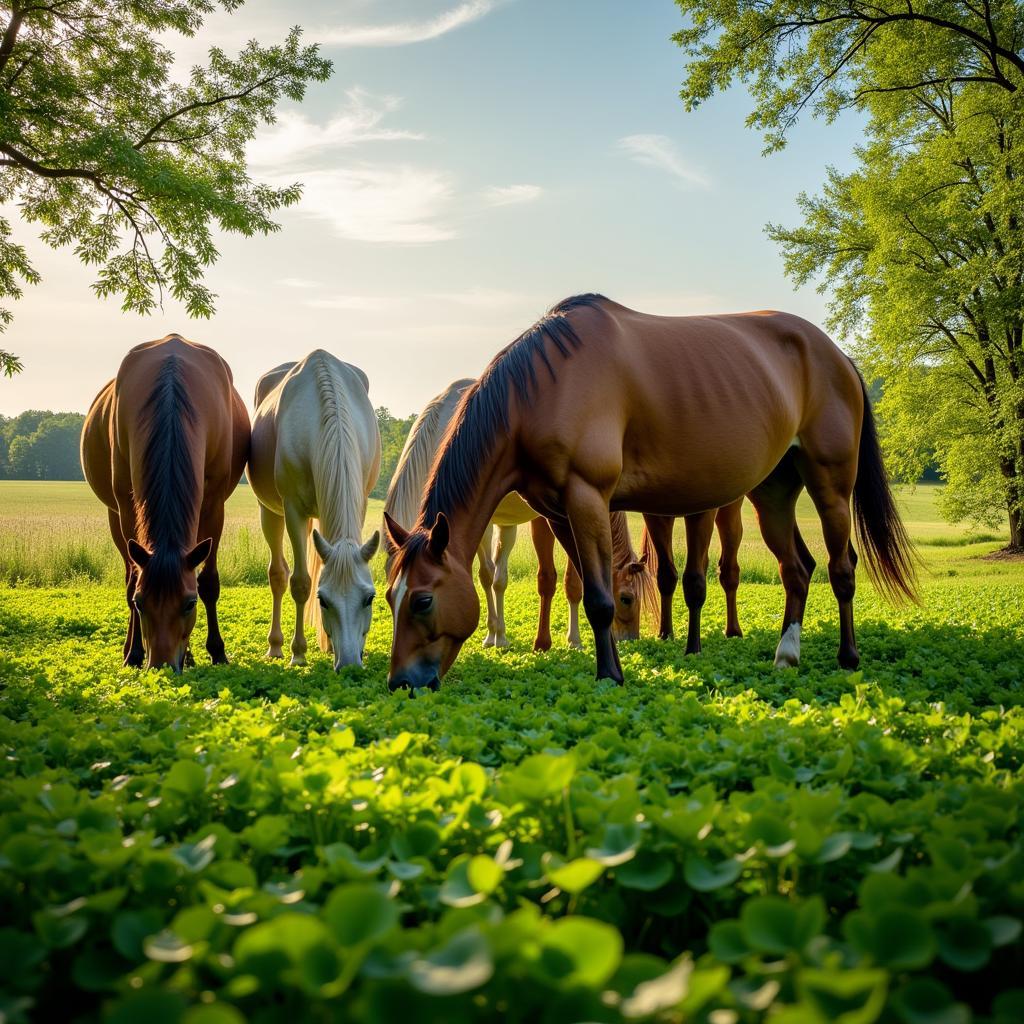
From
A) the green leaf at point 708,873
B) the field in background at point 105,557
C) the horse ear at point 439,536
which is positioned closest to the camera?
the green leaf at point 708,873

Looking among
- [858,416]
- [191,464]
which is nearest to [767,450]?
[858,416]

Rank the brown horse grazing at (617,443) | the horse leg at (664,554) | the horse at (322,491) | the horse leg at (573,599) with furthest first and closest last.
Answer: the horse leg at (573,599), the horse leg at (664,554), the horse at (322,491), the brown horse grazing at (617,443)

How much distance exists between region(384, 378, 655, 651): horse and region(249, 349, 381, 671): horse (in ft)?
1.69

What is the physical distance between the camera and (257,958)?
107 centimetres

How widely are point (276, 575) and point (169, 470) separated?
98.5 inches

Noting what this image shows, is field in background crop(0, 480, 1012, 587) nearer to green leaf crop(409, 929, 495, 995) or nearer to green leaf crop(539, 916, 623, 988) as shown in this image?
green leaf crop(539, 916, 623, 988)

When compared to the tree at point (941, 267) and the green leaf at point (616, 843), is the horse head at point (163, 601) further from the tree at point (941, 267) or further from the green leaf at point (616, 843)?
the tree at point (941, 267)

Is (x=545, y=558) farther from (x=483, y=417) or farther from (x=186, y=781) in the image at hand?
(x=186, y=781)

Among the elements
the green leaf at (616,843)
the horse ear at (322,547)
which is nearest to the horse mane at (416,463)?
the horse ear at (322,547)

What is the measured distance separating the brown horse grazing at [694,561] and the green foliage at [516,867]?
3.40 meters

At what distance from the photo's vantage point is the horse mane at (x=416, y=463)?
7.97 metres

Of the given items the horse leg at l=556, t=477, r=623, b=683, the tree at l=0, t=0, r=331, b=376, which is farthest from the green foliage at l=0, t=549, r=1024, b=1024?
the tree at l=0, t=0, r=331, b=376

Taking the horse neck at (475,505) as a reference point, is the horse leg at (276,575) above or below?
below

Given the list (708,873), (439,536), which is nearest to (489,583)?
(439,536)
